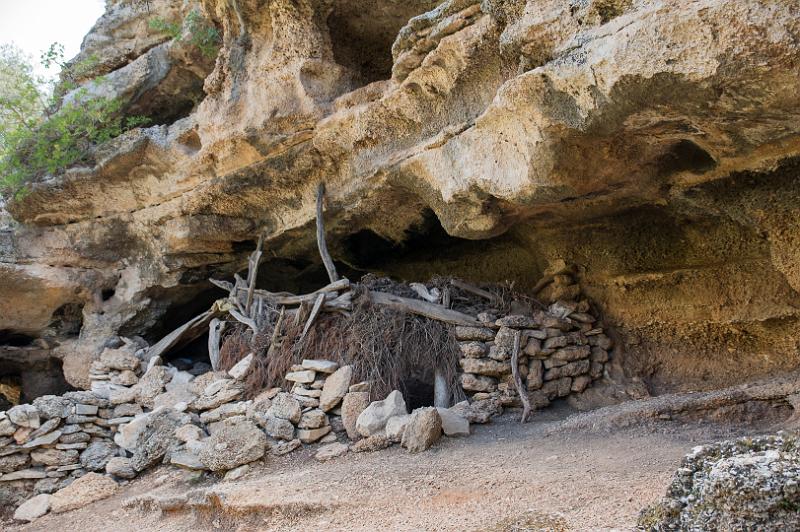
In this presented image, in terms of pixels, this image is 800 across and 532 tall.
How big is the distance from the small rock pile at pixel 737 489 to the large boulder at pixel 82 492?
3878 millimetres

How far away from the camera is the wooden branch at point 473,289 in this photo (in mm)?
5538

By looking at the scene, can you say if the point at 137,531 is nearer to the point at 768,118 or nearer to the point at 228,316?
the point at 228,316

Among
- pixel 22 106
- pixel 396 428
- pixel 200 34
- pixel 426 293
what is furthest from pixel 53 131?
pixel 396 428

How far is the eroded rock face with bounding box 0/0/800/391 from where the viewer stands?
3133 millimetres

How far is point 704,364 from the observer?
16.6 feet

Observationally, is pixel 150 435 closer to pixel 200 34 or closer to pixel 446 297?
pixel 446 297

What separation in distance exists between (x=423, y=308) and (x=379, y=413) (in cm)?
129

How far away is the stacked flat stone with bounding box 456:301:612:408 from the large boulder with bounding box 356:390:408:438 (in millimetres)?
754

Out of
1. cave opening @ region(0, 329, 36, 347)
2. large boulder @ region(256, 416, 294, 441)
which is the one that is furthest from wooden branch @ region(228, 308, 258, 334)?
cave opening @ region(0, 329, 36, 347)

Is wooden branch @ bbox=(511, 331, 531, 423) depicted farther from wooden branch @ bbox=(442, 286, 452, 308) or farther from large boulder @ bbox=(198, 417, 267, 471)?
large boulder @ bbox=(198, 417, 267, 471)

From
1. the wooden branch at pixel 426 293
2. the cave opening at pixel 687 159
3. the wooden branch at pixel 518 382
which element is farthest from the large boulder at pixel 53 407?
the cave opening at pixel 687 159

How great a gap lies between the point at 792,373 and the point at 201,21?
565cm

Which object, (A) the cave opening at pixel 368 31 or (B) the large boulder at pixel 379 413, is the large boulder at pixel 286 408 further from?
(A) the cave opening at pixel 368 31

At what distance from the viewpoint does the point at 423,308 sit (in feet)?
17.3
